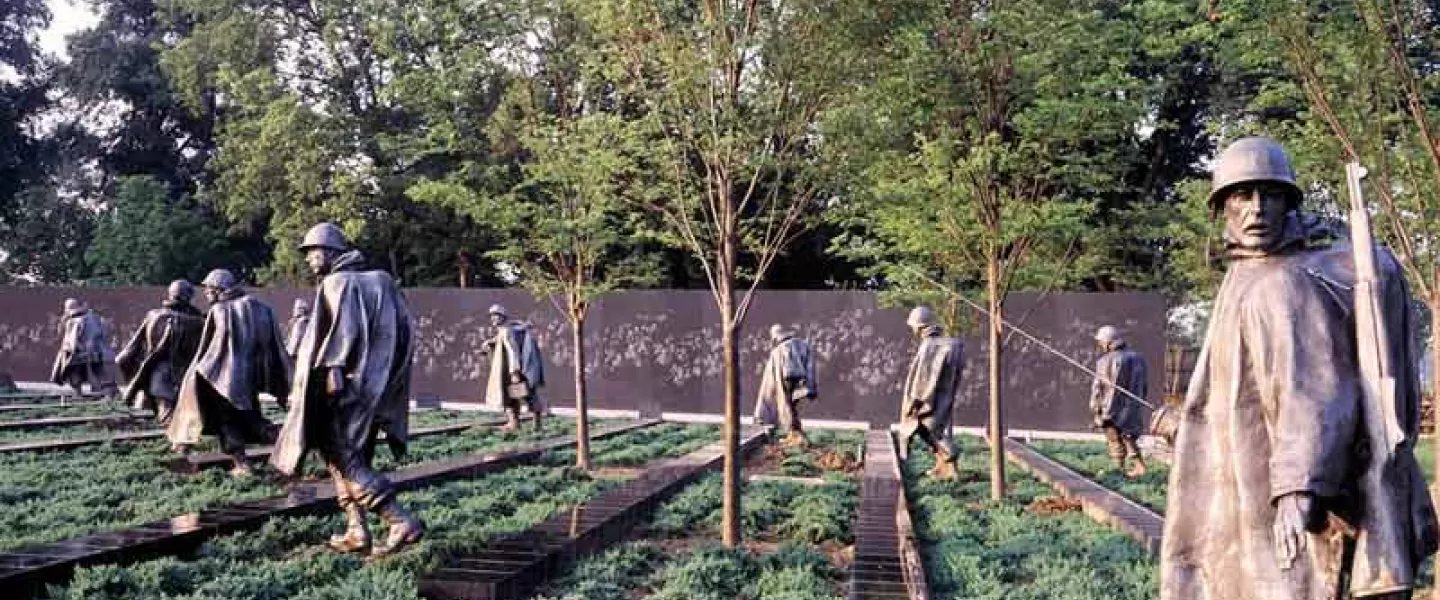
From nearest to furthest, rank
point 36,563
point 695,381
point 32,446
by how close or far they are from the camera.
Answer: point 36,563
point 32,446
point 695,381

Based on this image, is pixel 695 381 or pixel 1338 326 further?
pixel 695 381

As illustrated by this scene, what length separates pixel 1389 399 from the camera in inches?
120

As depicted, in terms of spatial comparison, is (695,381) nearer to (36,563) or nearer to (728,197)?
(728,197)

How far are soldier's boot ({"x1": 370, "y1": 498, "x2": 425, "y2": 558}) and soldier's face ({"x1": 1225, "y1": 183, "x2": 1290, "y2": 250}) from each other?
5369mm

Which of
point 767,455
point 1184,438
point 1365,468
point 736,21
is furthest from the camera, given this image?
point 767,455

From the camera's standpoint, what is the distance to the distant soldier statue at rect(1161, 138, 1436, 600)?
323cm

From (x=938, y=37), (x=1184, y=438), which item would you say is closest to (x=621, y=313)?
(x=938, y=37)

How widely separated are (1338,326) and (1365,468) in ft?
1.44

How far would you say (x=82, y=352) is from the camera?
21.1 metres

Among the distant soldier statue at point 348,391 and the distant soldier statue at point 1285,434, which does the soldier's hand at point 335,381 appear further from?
the distant soldier statue at point 1285,434

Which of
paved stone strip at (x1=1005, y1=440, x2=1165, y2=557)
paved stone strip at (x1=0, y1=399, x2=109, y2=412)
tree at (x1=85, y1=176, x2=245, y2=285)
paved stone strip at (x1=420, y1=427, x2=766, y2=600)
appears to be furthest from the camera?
tree at (x1=85, y1=176, x2=245, y2=285)

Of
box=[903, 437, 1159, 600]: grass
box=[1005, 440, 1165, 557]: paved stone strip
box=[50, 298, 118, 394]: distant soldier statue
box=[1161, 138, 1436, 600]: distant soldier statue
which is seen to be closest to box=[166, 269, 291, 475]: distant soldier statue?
box=[903, 437, 1159, 600]: grass

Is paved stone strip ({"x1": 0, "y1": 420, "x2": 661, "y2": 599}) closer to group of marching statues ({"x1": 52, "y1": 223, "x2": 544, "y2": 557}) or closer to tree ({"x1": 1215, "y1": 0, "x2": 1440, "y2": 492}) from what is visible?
group of marching statues ({"x1": 52, "y1": 223, "x2": 544, "y2": 557})

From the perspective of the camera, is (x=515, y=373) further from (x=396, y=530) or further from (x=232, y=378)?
(x=396, y=530)
